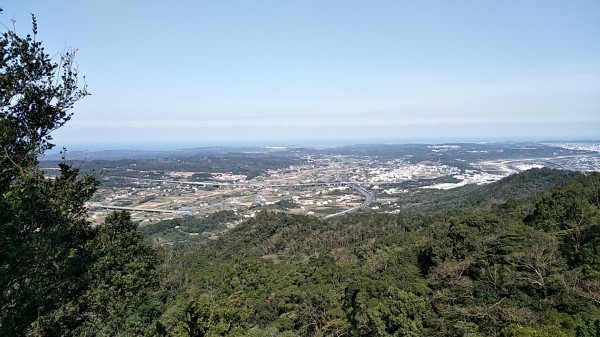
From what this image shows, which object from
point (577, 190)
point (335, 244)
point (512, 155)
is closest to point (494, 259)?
point (577, 190)

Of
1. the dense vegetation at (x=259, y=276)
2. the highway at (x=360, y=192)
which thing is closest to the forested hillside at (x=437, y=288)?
the dense vegetation at (x=259, y=276)

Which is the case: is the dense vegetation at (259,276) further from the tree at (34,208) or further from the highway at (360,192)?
the highway at (360,192)

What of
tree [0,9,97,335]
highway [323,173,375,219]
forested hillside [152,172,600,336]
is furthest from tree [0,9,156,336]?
highway [323,173,375,219]

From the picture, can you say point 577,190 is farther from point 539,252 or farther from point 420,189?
point 420,189

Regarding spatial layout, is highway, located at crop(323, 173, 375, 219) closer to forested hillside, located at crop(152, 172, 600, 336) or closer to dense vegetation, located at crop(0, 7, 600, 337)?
dense vegetation, located at crop(0, 7, 600, 337)

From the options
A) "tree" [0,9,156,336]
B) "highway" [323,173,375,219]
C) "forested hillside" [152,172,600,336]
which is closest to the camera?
"tree" [0,9,156,336]

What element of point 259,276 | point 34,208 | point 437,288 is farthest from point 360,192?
point 34,208

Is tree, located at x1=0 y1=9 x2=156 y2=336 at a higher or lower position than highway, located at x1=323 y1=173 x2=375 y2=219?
higher

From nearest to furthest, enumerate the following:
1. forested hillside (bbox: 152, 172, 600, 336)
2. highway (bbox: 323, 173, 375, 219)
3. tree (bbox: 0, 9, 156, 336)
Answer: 1. tree (bbox: 0, 9, 156, 336)
2. forested hillside (bbox: 152, 172, 600, 336)
3. highway (bbox: 323, 173, 375, 219)
